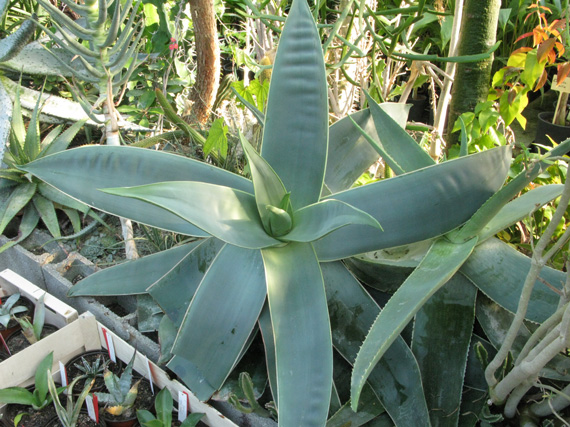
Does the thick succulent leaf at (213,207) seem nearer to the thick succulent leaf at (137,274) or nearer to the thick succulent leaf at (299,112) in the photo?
the thick succulent leaf at (299,112)

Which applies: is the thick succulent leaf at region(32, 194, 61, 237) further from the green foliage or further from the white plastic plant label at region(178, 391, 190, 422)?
the white plastic plant label at region(178, 391, 190, 422)

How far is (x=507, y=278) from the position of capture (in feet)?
2.29

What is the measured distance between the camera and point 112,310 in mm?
1226

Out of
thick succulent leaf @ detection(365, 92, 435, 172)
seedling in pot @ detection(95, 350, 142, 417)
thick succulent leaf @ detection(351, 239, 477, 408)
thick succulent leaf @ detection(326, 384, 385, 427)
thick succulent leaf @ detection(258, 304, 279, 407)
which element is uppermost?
thick succulent leaf @ detection(365, 92, 435, 172)

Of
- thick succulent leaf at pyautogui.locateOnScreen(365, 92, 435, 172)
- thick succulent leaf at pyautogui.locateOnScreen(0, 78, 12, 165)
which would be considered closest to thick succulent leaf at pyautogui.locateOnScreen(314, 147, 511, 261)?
thick succulent leaf at pyautogui.locateOnScreen(365, 92, 435, 172)

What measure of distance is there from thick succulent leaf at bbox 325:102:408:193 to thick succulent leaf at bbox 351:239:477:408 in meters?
0.22

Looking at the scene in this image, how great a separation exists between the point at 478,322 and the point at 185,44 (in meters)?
1.85

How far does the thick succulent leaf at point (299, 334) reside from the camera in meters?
0.62

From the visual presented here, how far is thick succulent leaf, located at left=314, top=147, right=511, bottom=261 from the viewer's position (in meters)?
0.67

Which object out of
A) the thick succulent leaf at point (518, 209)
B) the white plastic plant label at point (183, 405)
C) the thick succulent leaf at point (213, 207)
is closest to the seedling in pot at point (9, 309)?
the white plastic plant label at point (183, 405)

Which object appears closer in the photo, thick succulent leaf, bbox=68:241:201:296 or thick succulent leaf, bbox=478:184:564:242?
thick succulent leaf, bbox=478:184:564:242

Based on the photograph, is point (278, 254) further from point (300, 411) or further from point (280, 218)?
point (300, 411)

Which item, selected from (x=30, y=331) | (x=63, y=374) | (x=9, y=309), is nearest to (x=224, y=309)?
(x=63, y=374)

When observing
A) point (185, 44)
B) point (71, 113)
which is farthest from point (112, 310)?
point (185, 44)
